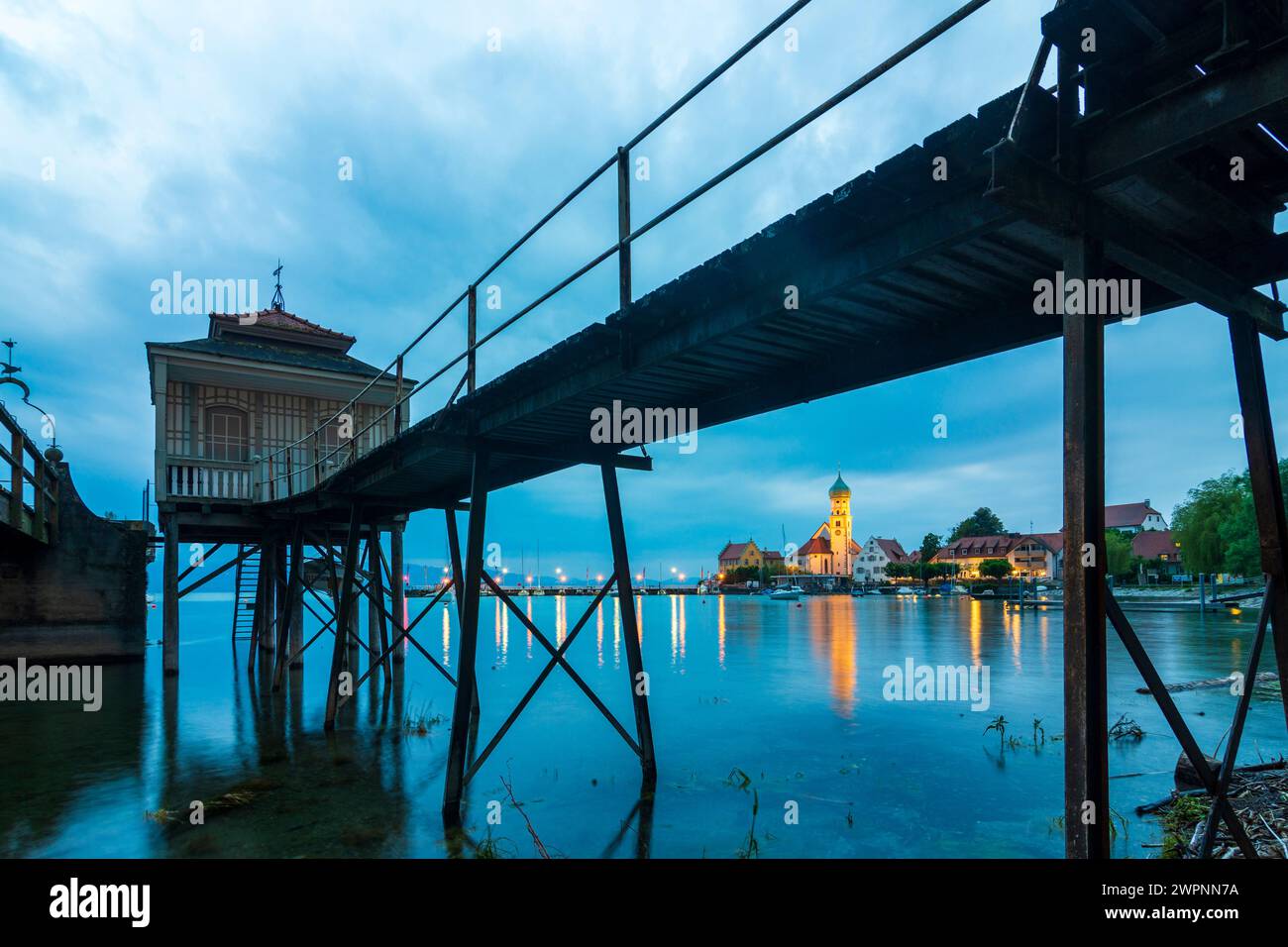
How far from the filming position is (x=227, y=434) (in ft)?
70.3

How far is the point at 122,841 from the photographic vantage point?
27.6 ft

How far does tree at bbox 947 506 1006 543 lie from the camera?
14325 centimetres

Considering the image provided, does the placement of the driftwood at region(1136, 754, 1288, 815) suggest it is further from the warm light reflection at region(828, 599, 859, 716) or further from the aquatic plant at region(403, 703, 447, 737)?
the aquatic plant at region(403, 703, 447, 737)

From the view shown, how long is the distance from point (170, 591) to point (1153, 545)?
115m

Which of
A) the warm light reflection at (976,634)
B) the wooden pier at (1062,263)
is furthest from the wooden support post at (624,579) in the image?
the warm light reflection at (976,634)

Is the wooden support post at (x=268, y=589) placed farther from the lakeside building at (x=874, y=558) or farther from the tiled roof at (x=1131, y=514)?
the lakeside building at (x=874, y=558)

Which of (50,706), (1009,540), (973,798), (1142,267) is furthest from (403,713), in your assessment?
(1009,540)

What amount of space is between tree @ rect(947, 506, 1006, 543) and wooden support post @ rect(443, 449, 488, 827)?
482 feet

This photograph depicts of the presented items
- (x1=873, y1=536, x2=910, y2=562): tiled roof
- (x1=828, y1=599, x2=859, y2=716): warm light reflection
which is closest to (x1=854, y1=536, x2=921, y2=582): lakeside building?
(x1=873, y1=536, x2=910, y2=562): tiled roof

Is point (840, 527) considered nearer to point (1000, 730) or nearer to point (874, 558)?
point (874, 558)

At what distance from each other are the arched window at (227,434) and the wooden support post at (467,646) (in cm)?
1513

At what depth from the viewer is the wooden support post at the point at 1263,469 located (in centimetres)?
460

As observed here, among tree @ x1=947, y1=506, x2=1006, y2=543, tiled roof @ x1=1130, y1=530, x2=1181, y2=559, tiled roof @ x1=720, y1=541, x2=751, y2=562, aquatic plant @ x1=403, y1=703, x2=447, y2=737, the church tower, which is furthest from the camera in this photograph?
tiled roof @ x1=720, y1=541, x2=751, y2=562

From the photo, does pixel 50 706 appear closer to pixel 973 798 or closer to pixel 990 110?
pixel 973 798
